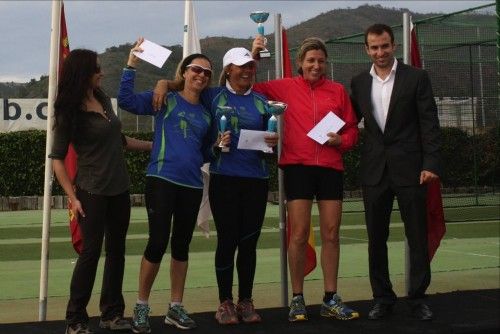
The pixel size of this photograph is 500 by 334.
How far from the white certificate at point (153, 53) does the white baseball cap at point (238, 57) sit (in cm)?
47

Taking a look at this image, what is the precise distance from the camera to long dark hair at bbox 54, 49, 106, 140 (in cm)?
624

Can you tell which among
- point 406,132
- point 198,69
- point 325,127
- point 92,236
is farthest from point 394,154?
point 92,236

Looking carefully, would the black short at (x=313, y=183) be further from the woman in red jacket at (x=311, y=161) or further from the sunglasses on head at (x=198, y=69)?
the sunglasses on head at (x=198, y=69)

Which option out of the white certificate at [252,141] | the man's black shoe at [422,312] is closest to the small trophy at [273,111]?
the white certificate at [252,141]

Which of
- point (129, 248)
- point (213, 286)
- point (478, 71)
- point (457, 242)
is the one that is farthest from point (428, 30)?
point (213, 286)

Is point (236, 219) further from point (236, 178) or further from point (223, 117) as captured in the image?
point (223, 117)

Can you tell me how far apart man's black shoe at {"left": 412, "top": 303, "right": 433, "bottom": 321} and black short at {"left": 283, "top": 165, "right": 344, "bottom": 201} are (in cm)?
93

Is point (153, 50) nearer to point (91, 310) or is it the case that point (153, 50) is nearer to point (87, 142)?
point (87, 142)

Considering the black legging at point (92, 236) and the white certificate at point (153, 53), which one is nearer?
the black legging at point (92, 236)

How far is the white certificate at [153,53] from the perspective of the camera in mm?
6527

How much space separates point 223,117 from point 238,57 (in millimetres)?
465

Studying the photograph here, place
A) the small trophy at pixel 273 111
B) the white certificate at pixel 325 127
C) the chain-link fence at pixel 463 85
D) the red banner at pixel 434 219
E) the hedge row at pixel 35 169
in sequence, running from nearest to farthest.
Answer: the small trophy at pixel 273 111, the white certificate at pixel 325 127, the red banner at pixel 434 219, the chain-link fence at pixel 463 85, the hedge row at pixel 35 169

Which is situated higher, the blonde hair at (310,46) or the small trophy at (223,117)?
the blonde hair at (310,46)

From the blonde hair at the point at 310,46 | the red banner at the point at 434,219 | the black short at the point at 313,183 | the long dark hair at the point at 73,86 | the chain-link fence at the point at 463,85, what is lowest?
the red banner at the point at 434,219
